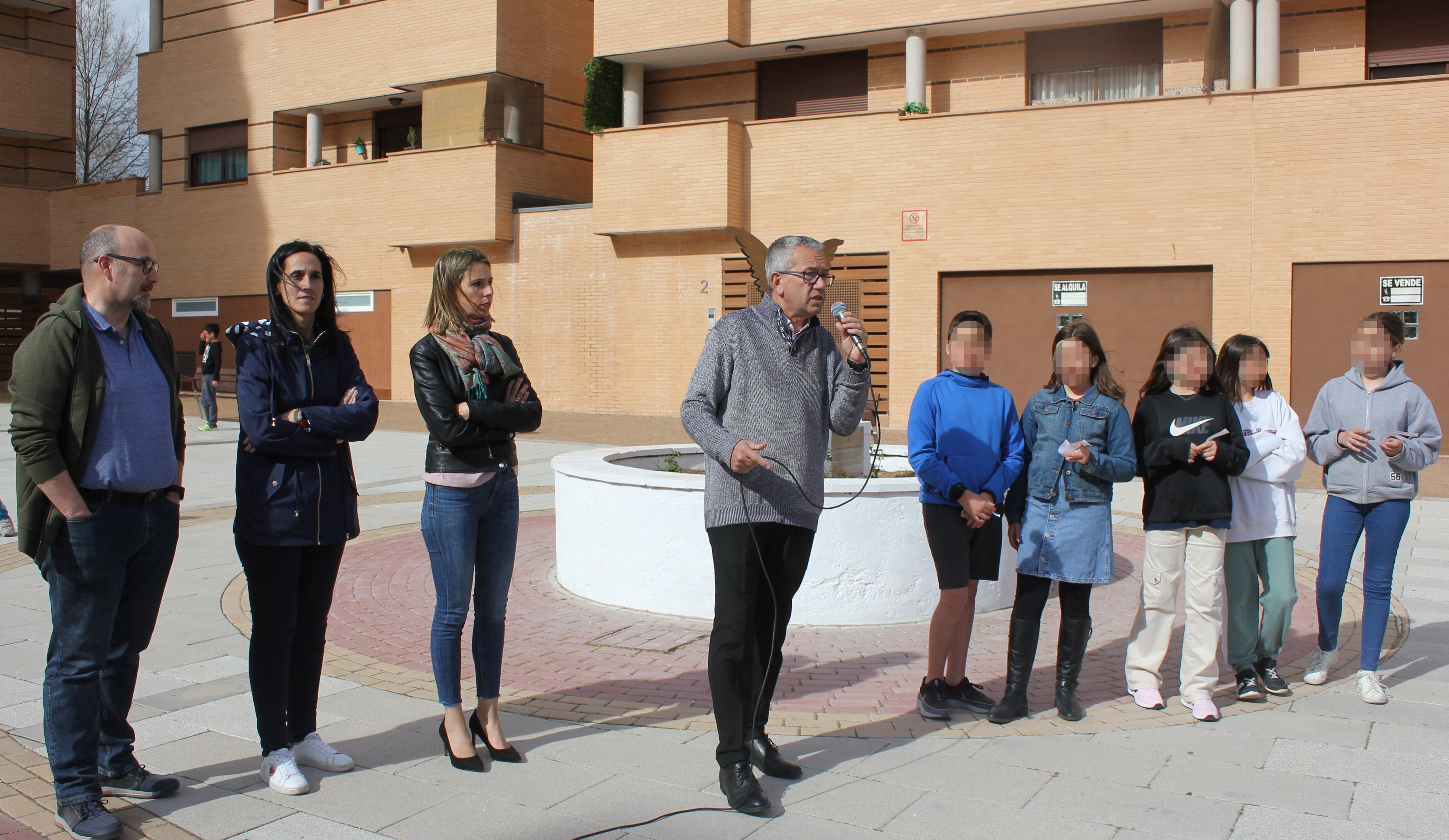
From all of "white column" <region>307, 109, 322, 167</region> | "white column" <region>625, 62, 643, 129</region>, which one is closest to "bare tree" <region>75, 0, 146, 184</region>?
"white column" <region>307, 109, 322, 167</region>

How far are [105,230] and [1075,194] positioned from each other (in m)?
16.2

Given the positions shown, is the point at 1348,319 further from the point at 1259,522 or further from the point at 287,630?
the point at 287,630

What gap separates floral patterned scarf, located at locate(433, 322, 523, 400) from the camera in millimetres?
4070

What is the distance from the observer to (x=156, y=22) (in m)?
29.1

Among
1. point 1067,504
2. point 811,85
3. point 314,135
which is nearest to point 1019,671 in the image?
point 1067,504

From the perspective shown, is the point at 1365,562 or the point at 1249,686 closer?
the point at 1249,686

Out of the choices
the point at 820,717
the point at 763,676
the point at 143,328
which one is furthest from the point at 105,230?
the point at 820,717

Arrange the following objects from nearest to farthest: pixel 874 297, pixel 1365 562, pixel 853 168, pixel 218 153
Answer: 1. pixel 1365 562
2. pixel 853 168
3. pixel 874 297
4. pixel 218 153

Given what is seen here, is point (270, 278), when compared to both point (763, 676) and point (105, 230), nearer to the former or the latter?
point (105, 230)

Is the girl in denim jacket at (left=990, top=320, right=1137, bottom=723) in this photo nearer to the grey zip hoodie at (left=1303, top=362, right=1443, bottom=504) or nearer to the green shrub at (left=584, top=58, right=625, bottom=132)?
the grey zip hoodie at (left=1303, top=362, right=1443, bottom=504)

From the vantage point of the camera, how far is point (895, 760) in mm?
4254

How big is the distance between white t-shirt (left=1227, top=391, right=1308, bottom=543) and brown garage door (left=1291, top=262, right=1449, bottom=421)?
12.8 metres

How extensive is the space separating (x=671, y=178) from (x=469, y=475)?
17.2m

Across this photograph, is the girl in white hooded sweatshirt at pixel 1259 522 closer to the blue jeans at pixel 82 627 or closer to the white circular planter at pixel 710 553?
the white circular planter at pixel 710 553
